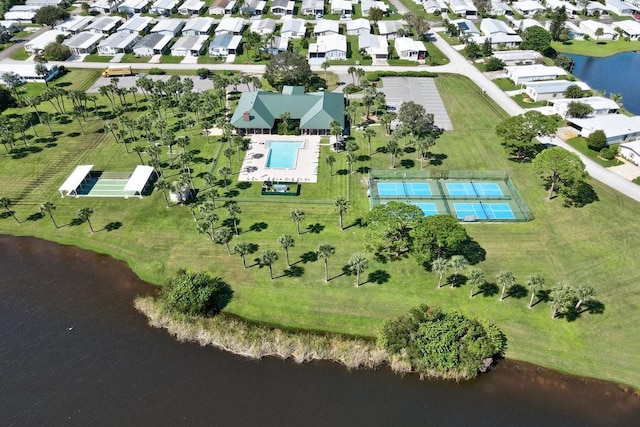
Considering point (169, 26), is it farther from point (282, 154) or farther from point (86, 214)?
point (86, 214)

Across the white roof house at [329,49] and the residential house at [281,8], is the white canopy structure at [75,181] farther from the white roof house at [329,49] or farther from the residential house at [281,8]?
the residential house at [281,8]

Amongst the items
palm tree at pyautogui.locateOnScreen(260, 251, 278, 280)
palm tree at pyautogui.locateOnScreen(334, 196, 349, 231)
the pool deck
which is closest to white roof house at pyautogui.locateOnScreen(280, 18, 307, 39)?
the pool deck

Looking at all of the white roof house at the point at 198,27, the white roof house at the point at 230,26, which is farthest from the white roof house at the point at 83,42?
the white roof house at the point at 230,26

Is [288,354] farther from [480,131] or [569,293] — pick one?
[480,131]

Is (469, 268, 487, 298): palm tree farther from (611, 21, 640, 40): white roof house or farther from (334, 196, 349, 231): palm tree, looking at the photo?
(611, 21, 640, 40): white roof house

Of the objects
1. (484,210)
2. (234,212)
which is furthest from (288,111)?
(484,210)

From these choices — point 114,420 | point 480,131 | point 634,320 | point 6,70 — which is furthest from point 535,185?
point 6,70

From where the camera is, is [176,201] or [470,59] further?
[470,59]
